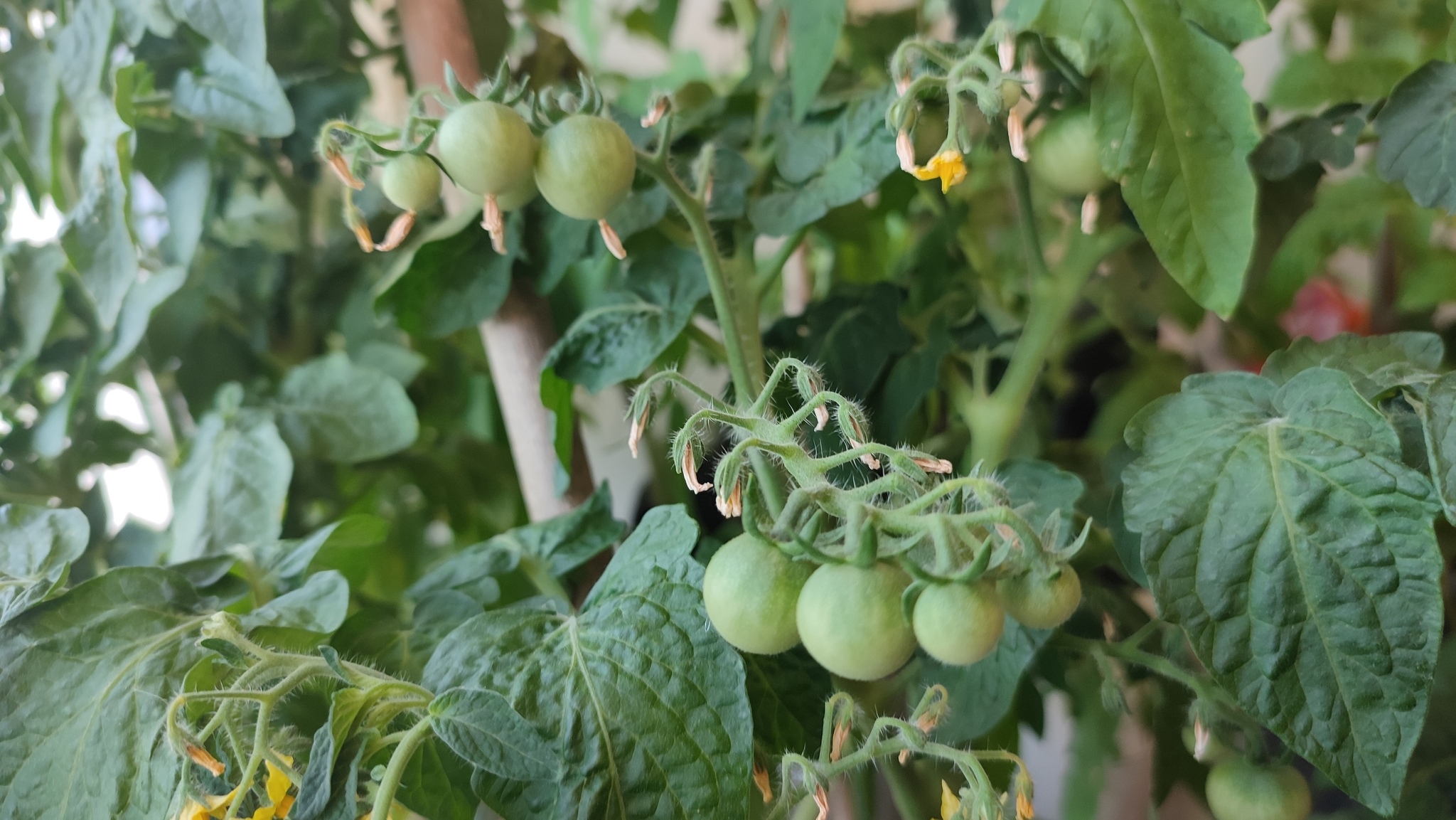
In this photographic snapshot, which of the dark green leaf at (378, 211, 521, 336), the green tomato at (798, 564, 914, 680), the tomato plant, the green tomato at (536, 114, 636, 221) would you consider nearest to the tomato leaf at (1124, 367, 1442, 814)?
the tomato plant

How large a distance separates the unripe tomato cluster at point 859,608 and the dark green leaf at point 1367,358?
0.60 ft

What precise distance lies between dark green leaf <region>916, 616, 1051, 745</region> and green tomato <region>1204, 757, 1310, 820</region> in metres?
0.09

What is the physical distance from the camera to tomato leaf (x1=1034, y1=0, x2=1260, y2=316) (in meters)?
0.33

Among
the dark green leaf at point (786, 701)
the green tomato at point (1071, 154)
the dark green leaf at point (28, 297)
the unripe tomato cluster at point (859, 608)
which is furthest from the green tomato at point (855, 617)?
the dark green leaf at point (28, 297)

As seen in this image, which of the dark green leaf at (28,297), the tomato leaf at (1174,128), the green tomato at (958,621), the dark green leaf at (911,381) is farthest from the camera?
the dark green leaf at (28,297)

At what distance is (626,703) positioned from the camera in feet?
0.99

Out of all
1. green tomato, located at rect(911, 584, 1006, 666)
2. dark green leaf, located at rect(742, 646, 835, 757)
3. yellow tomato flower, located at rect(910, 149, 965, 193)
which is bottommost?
dark green leaf, located at rect(742, 646, 835, 757)

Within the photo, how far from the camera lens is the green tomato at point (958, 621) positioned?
9.0 inches

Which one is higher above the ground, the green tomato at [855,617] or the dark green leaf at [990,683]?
the green tomato at [855,617]

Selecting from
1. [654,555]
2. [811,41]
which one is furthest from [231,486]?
[811,41]

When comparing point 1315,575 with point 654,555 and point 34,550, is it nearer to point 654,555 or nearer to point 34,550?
point 654,555

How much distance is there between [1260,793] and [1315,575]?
116mm

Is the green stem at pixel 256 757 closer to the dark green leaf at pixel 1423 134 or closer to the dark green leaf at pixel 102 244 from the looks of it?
the dark green leaf at pixel 102 244

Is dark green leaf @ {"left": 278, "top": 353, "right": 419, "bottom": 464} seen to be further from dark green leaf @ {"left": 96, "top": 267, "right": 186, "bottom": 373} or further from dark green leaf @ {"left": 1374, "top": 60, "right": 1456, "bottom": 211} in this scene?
dark green leaf @ {"left": 1374, "top": 60, "right": 1456, "bottom": 211}
